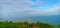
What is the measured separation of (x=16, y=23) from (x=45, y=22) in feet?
1.70

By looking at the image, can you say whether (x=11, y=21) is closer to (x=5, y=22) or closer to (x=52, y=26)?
(x=5, y=22)

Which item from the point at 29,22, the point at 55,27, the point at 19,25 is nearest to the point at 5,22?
the point at 19,25

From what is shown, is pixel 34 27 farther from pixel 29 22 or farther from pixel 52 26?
pixel 52 26

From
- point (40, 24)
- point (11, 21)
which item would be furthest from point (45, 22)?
point (11, 21)

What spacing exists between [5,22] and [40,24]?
636mm

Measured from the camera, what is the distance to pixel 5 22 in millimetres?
2275

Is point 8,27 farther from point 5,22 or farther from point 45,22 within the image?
point 45,22

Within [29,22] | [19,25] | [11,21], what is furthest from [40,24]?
[11,21]

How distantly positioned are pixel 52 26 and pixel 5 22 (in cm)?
85

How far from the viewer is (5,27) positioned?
2.26 m

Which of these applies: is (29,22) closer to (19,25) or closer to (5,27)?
(19,25)

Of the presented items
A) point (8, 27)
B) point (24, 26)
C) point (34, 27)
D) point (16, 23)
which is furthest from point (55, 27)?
point (8, 27)

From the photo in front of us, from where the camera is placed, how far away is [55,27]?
7.24ft

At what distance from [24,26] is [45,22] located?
1.26 ft
